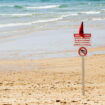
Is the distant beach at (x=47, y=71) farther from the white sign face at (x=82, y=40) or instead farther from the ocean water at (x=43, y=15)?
the ocean water at (x=43, y=15)

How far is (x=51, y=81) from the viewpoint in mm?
12578

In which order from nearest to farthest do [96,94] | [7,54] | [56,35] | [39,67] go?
[96,94]
[39,67]
[7,54]
[56,35]

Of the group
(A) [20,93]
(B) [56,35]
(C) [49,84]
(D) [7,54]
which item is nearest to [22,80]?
(C) [49,84]

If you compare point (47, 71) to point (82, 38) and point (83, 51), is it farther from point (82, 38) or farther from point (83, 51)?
point (82, 38)

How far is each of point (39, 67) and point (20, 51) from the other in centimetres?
325

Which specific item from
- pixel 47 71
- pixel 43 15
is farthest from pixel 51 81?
pixel 43 15

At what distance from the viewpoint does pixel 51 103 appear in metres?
9.18

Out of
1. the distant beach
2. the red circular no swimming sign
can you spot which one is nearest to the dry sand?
the distant beach

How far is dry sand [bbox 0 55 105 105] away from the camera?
9680 millimetres

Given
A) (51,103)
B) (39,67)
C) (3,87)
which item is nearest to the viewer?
(51,103)

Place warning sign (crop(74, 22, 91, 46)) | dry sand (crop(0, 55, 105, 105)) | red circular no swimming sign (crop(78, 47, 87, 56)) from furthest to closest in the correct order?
red circular no swimming sign (crop(78, 47, 87, 56))
warning sign (crop(74, 22, 91, 46))
dry sand (crop(0, 55, 105, 105))

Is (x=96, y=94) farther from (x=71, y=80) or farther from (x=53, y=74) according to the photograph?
(x=53, y=74)

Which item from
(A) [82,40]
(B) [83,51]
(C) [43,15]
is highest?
(C) [43,15]

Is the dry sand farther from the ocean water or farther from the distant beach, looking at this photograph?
the ocean water
